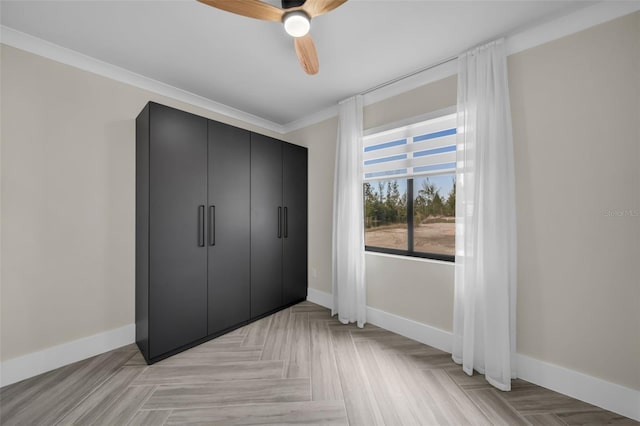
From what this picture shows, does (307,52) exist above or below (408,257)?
above

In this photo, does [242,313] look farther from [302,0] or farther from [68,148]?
[302,0]

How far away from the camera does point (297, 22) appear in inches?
58.1

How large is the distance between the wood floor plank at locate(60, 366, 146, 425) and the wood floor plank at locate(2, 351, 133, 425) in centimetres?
5

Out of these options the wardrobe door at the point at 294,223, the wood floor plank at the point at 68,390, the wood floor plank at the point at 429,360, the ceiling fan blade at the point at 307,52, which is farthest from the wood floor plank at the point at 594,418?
the wood floor plank at the point at 68,390

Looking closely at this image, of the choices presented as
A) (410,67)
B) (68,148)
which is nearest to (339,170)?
(410,67)

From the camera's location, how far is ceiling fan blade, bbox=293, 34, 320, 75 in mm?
1647

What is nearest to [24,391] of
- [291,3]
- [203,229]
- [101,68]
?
[203,229]

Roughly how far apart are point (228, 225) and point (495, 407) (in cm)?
263

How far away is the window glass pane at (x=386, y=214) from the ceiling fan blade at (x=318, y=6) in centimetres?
177

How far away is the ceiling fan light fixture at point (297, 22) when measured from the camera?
4.75 ft

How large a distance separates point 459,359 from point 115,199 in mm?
3424

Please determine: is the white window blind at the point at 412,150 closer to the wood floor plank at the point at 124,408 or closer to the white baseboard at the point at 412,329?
the white baseboard at the point at 412,329

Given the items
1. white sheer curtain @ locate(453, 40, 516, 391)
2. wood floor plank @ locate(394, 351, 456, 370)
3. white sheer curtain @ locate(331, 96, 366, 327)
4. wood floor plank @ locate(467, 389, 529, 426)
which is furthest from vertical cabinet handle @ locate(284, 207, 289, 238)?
wood floor plank @ locate(467, 389, 529, 426)

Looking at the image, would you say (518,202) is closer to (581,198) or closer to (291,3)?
(581,198)
